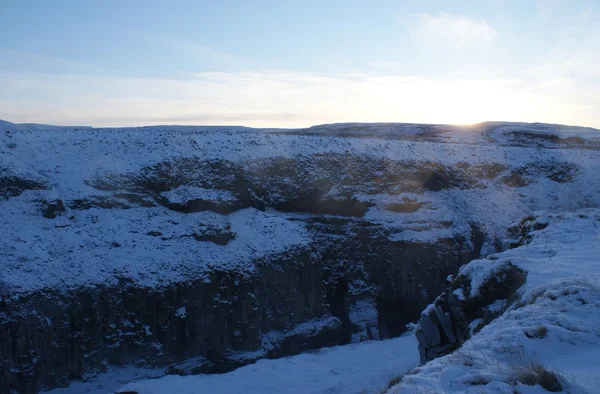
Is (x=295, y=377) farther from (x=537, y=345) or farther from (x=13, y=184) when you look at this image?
(x=13, y=184)

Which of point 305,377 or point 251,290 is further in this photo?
point 251,290

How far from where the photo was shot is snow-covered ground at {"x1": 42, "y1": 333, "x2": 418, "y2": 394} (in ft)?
66.2

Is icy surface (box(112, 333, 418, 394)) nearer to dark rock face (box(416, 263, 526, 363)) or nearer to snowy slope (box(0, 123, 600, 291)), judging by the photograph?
dark rock face (box(416, 263, 526, 363))

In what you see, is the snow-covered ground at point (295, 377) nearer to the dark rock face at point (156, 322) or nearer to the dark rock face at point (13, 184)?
the dark rock face at point (156, 322)

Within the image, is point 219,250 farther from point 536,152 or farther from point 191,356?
point 536,152

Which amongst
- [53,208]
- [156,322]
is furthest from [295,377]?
[53,208]

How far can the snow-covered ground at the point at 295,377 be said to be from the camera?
20.2m

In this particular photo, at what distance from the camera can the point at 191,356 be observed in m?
25.6

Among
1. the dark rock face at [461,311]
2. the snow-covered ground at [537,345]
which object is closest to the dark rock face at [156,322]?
the dark rock face at [461,311]

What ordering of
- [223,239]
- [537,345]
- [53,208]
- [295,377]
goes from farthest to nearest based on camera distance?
[223,239]
[53,208]
[295,377]
[537,345]

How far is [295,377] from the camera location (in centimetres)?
2147

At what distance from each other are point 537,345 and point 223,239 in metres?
22.9

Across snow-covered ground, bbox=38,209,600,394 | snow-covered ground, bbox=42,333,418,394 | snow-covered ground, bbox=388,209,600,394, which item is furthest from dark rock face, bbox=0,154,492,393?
snow-covered ground, bbox=388,209,600,394

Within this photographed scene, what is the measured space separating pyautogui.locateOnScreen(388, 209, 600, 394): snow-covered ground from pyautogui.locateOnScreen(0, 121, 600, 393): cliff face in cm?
1754
